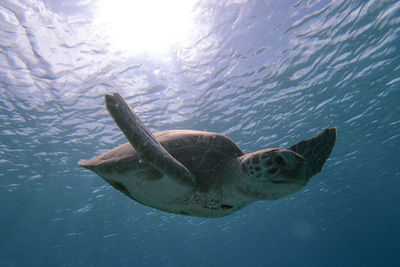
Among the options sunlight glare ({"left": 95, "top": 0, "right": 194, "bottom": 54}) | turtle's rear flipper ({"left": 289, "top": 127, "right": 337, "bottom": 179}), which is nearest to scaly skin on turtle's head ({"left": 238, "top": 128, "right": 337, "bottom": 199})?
turtle's rear flipper ({"left": 289, "top": 127, "right": 337, "bottom": 179})

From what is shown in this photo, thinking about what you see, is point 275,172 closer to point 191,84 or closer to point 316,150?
point 316,150

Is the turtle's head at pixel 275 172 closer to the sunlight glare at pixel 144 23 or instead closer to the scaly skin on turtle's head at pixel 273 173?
the scaly skin on turtle's head at pixel 273 173

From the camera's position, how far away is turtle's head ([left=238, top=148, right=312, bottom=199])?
89.0 inches

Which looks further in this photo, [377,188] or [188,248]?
[188,248]

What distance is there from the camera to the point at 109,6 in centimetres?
735

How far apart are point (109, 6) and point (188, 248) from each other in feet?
150

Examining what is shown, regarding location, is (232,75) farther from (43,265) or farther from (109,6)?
(43,265)

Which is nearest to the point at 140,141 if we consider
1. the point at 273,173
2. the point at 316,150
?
the point at 273,173

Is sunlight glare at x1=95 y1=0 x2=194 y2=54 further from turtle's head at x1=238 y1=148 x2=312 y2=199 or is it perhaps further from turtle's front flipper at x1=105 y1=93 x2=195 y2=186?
turtle's head at x1=238 y1=148 x2=312 y2=199

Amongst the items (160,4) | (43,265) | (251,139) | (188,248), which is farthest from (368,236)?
(160,4)

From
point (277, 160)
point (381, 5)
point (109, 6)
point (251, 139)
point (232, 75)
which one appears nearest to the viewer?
point (277, 160)

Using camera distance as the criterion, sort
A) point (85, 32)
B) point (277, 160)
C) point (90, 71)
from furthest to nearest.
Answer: point (90, 71) < point (85, 32) < point (277, 160)

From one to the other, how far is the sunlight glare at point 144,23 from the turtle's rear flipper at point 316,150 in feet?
22.4

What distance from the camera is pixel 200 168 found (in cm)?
301
